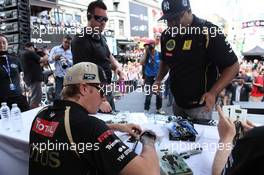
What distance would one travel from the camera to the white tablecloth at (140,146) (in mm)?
1409

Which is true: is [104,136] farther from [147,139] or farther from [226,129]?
[226,129]

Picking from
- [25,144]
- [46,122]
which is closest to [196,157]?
[46,122]

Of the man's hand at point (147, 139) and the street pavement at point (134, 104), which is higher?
the man's hand at point (147, 139)

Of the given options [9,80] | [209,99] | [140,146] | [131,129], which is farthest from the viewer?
[9,80]

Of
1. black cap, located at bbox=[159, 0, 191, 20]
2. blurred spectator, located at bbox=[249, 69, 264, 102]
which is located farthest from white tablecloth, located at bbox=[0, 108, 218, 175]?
blurred spectator, located at bbox=[249, 69, 264, 102]

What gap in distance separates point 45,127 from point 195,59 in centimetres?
119

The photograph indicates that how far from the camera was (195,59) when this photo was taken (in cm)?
206

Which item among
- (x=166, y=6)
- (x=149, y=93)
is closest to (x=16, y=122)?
(x=166, y=6)

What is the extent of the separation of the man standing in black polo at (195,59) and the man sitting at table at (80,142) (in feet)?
2.83

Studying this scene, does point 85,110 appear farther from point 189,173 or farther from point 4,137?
point 4,137

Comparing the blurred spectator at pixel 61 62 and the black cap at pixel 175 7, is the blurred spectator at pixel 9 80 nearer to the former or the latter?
the blurred spectator at pixel 61 62

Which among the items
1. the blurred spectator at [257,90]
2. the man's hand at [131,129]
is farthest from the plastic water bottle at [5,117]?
the blurred spectator at [257,90]

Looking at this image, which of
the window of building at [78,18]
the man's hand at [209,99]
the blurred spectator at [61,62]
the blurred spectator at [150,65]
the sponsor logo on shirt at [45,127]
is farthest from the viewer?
the window of building at [78,18]

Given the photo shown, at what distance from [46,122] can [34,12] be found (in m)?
16.2
